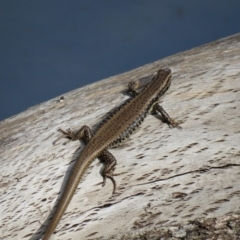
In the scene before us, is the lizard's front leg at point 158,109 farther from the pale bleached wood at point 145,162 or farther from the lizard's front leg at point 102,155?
the lizard's front leg at point 102,155

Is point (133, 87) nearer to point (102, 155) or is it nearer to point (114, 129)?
point (114, 129)

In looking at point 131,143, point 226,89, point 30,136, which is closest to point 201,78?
point 226,89

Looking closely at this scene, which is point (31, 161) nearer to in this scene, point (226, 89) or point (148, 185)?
point (148, 185)

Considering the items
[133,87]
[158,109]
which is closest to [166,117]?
[158,109]

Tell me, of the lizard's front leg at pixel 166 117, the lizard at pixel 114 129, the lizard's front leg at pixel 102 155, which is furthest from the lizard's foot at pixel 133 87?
the lizard's front leg at pixel 102 155

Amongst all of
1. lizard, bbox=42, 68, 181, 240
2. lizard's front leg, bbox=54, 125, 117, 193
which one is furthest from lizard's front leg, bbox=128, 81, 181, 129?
lizard's front leg, bbox=54, 125, 117, 193

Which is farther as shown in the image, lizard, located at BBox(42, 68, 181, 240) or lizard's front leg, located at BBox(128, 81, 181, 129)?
lizard's front leg, located at BBox(128, 81, 181, 129)

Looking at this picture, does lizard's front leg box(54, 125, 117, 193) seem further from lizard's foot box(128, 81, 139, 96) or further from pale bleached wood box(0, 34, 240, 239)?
lizard's foot box(128, 81, 139, 96)
